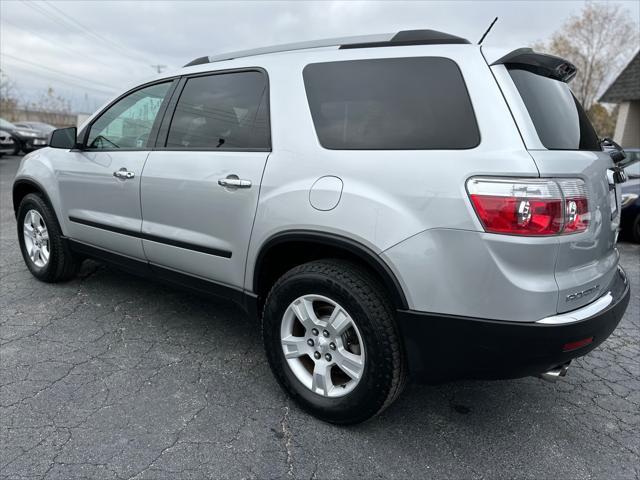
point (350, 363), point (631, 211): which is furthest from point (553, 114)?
point (631, 211)

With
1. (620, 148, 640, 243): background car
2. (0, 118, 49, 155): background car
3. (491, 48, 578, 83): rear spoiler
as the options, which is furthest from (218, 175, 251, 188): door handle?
(0, 118, 49, 155): background car

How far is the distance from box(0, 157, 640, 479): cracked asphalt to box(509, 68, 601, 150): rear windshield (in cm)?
140

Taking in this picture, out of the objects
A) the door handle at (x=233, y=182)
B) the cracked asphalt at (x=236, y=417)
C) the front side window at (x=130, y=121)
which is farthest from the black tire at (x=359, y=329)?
the front side window at (x=130, y=121)

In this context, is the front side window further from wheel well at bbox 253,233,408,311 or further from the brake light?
the brake light

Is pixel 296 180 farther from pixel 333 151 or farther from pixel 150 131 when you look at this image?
pixel 150 131

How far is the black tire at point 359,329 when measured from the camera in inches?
82.2

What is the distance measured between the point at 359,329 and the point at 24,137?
18.1 metres

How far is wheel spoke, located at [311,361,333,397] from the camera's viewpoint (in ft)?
Answer: 7.69

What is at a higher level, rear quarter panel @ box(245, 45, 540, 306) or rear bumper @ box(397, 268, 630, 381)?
rear quarter panel @ box(245, 45, 540, 306)

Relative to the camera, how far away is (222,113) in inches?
111

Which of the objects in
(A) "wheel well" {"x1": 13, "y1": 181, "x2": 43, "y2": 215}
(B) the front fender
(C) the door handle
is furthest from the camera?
(A) "wheel well" {"x1": 13, "y1": 181, "x2": 43, "y2": 215}

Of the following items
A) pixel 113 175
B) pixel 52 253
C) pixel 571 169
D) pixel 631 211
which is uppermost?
pixel 571 169

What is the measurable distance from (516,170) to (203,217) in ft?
5.50

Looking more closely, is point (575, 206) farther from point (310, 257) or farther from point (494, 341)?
point (310, 257)
